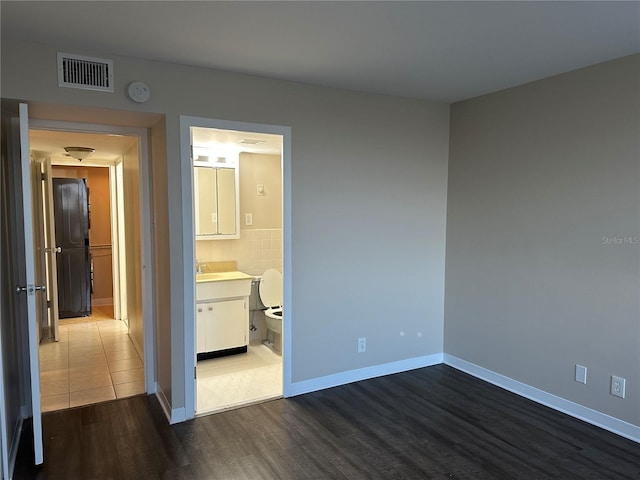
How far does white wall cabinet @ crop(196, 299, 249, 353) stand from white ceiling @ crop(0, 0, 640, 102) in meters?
2.23

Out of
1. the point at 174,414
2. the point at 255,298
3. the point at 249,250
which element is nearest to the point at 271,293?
the point at 255,298

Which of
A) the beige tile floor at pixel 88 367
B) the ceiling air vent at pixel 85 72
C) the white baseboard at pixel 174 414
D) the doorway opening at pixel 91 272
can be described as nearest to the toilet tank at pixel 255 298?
the doorway opening at pixel 91 272

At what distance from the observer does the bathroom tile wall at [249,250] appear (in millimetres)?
4617

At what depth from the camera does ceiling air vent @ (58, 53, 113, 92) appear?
8.34 feet

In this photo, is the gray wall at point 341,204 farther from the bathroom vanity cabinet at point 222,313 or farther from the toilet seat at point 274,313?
the toilet seat at point 274,313

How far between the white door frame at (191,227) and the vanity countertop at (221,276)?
1098 mm

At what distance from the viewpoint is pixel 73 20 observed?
7.14 ft

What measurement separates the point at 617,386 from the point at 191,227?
3.01m

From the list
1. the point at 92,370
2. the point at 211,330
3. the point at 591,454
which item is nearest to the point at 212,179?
the point at 211,330

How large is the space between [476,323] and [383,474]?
5.96ft

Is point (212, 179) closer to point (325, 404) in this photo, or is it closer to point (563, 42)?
point (325, 404)

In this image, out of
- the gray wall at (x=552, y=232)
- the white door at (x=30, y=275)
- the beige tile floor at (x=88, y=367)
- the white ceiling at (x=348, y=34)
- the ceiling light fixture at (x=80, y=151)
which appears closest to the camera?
the white ceiling at (x=348, y=34)

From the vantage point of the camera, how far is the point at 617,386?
2.86m

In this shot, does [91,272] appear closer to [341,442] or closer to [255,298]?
[255,298]
